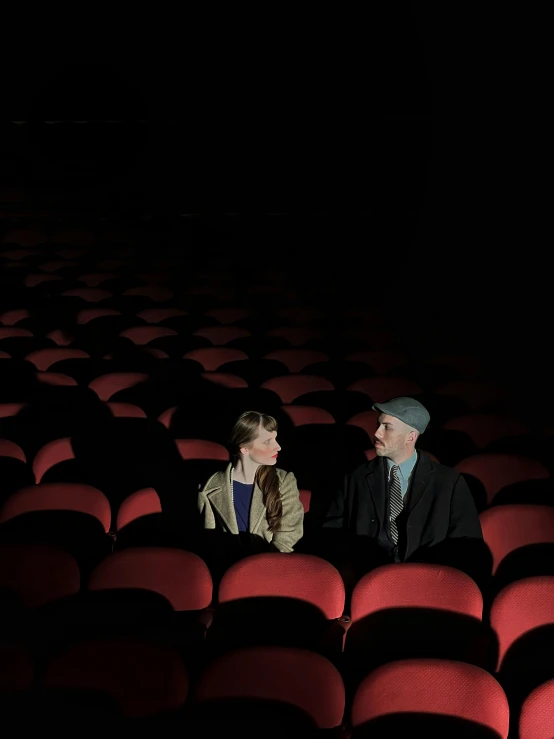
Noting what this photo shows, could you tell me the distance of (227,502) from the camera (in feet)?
9.12

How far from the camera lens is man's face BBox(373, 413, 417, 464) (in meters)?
2.77

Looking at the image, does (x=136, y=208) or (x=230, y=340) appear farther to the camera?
(x=136, y=208)

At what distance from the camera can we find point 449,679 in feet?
6.77

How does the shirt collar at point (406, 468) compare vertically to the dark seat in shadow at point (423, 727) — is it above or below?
above

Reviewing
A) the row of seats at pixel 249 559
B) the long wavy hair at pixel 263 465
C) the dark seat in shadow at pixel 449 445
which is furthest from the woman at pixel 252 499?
the dark seat in shadow at pixel 449 445

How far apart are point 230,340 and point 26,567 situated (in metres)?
2.74

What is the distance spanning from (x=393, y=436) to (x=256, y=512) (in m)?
0.49

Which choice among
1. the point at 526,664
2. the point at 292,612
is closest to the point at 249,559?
the point at 292,612

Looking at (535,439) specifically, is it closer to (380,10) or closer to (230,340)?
(230,340)

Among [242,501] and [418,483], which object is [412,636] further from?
[242,501]

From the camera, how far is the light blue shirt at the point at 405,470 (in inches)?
112

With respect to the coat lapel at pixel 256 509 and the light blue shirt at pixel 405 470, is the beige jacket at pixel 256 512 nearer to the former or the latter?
the coat lapel at pixel 256 509

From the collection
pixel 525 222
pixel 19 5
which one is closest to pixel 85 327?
pixel 525 222

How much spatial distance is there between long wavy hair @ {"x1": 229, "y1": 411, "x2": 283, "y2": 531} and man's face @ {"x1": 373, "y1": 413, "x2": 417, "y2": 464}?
13.2 inches
